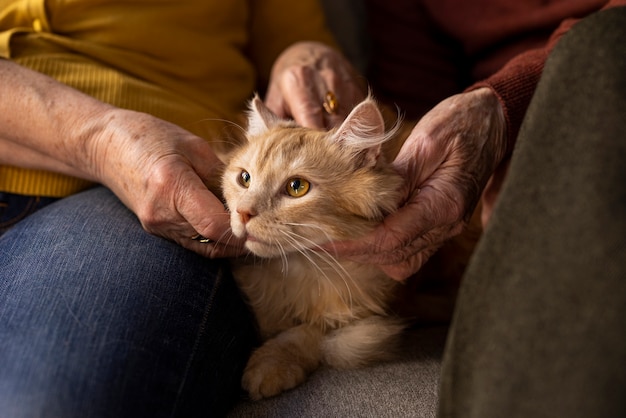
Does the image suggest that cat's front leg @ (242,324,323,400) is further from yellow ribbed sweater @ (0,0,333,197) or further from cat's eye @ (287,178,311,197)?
yellow ribbed sweater @ (0,0,333,197)

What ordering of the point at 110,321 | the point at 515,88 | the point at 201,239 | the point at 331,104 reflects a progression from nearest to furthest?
the point at 110,321 → the point at 201,239 → the point at 515,88 → the point at 331,104

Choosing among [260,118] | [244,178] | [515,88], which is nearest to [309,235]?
[244,178]

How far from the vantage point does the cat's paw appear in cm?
111

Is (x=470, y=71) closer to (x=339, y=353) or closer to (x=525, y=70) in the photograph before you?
(x=525, y=70)

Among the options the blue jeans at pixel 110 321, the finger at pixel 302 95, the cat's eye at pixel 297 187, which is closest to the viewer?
the blue jeans at pixel 110 321

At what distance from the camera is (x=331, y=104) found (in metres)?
1.47

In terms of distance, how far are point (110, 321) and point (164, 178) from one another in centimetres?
29

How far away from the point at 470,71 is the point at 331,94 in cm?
72

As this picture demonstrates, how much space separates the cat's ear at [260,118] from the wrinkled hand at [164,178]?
18 centimetres

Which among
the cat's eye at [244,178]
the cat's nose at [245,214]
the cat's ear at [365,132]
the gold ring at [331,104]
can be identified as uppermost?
the cat's ear at [365,132]

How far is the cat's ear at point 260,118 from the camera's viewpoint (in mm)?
1343

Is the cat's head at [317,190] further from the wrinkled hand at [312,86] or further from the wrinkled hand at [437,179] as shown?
the wrinkled hand at [312,86]

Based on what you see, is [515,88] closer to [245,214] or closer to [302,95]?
[302,95]

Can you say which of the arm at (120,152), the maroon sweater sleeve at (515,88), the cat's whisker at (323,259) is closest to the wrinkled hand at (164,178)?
the arm at (120,152)
